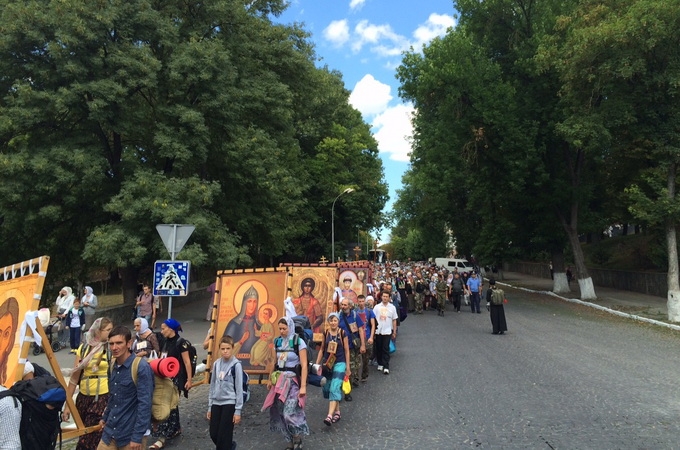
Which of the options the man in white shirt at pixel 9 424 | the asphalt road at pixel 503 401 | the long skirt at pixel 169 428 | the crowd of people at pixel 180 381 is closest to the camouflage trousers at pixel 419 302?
the asphalt road at pixel 503 401

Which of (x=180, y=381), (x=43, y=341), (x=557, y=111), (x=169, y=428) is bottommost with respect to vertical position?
(x=169, y=428)

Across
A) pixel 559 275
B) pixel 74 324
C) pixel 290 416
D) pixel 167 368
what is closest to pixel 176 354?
pixel 167 368

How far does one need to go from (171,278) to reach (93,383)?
14.9 ft

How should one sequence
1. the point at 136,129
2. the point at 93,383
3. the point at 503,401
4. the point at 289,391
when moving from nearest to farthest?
the point at 93,383, the point at 289,391, the point at 503,401, the point at 136,129

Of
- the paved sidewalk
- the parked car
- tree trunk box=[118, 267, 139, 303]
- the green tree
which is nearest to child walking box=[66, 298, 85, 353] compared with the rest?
tree trunk box=[118, 267, 139, 303]

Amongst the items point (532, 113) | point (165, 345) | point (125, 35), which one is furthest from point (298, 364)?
point (532, 113)

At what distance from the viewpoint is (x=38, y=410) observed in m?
3.71

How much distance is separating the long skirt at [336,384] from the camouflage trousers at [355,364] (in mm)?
1634

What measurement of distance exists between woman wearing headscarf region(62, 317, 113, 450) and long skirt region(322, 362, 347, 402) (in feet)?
9.49

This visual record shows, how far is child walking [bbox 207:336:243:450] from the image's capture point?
17.5ft

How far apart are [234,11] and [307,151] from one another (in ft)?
72.3

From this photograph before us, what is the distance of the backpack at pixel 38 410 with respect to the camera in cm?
363

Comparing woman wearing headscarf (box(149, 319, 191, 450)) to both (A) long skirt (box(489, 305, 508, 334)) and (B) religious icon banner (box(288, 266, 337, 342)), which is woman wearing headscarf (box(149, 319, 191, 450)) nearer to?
(B) religious icon banner (box(288, 266, 337, 342))

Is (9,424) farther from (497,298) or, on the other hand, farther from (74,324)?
(497,298)
